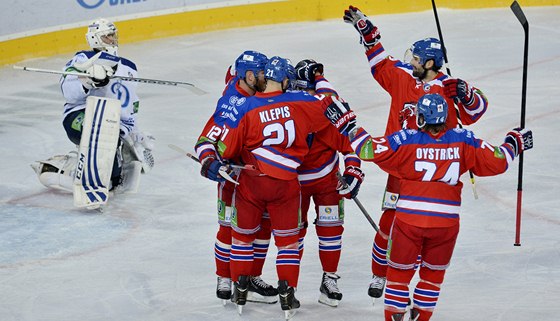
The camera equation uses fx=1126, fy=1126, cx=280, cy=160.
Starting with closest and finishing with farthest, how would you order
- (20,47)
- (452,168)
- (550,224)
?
(452,168) < (550,224) < (20,47)

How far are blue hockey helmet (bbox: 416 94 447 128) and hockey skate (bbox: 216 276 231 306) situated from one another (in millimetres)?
1363

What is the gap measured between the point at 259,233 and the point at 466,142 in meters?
1.22

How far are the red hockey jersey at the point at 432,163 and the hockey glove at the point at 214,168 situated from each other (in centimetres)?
68

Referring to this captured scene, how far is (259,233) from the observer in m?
5.48

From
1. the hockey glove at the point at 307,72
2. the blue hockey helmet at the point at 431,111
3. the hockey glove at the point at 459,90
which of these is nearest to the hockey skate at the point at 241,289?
the hockey glove at the point at 307,72

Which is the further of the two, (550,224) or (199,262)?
(550,224)

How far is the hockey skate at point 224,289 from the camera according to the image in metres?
5.50

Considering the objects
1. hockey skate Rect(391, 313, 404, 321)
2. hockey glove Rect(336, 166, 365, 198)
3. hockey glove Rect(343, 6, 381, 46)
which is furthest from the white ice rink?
hockey glove Rect(343, 6, 381, 46)

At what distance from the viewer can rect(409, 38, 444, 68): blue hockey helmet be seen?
17.4 feet

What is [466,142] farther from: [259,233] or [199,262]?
[199,262]

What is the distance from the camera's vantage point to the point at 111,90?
288 inches

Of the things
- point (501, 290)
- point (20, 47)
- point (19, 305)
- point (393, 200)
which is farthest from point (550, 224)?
point (20, 47)

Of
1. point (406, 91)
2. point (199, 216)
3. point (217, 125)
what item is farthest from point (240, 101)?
point (199, 216)

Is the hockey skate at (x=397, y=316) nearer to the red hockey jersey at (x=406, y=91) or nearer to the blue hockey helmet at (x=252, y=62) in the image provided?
the red hockey jersey at (x=406, y=91)
